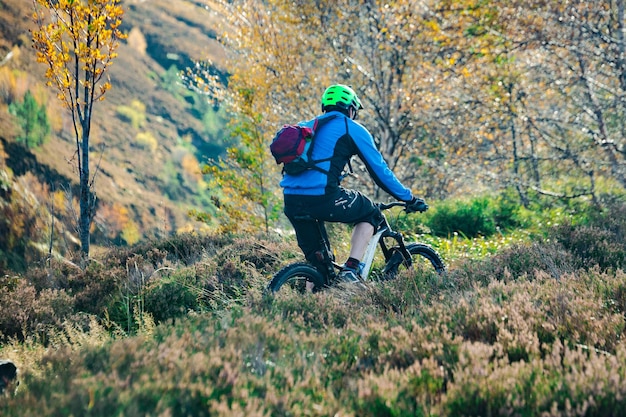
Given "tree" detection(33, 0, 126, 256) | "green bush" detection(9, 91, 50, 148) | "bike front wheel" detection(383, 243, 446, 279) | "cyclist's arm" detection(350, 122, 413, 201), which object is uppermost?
"green bush" detection(9, 91, 50, 148)

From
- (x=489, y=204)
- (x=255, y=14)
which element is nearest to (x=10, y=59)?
(x=255, y=14)

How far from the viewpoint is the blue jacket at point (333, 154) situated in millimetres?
4879

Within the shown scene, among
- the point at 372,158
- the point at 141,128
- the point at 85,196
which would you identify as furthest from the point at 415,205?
the point at 141,128

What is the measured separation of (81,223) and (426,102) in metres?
8.33

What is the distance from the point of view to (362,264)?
5273 millimetres

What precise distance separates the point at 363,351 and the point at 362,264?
2.03 meters

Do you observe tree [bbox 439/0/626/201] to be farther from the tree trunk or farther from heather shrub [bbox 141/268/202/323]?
the tree trunk

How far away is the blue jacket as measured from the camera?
488cm

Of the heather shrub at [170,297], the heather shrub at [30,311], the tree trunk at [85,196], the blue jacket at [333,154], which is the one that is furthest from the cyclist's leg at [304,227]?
the tree trunk at [85,196]

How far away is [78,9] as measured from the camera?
771cm

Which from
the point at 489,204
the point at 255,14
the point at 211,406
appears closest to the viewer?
the point at 211,406

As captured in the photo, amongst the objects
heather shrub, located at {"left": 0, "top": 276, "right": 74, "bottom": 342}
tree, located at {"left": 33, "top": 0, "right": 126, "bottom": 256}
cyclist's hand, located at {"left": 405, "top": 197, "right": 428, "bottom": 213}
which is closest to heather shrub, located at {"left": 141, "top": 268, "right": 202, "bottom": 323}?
heather shrub, located at {"left": 0, "top": 276, "right": 74, "bottom": 342}

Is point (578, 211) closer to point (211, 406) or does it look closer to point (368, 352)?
point (368, 352)

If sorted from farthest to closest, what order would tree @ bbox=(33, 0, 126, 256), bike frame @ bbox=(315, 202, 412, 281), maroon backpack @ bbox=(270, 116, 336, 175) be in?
tree @ bbox=(33, 0, 126, 256), bike frame @ bbox=(315, 202, 412, 281), maroon backpack @ bbox=(270, 116, 336, 175)
